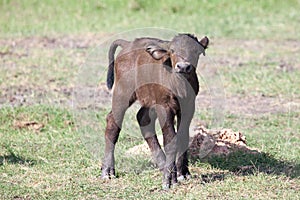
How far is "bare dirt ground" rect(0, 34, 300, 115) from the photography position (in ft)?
36.0

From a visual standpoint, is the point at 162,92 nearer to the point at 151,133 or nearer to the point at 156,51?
the point at 156,51

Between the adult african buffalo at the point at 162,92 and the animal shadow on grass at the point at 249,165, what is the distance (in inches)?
17.7

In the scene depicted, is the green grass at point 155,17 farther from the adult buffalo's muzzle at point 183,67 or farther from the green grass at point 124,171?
the adult buffalo's muzzle at point 183,67

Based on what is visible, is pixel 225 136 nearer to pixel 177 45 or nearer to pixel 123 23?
pixel 177 45

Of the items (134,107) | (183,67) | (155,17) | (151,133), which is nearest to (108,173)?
(151,133)

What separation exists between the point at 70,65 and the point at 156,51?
634 centimetres

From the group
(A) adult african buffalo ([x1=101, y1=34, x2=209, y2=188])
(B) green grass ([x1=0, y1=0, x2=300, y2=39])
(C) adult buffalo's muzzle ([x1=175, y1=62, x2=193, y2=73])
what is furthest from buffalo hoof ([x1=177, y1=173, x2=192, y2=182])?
(B) green grass ([x1=0, y1=0, x2=300, y2=39])

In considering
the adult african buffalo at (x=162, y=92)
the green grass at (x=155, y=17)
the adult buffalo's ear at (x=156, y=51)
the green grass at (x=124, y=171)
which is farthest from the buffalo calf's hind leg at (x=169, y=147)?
the green grass at (x=155, y=17)

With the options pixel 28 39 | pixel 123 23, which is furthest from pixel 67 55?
pixel 123 23

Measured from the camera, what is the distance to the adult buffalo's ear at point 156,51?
688 cm

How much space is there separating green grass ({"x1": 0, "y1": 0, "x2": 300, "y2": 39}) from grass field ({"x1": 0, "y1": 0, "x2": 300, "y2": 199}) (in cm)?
3

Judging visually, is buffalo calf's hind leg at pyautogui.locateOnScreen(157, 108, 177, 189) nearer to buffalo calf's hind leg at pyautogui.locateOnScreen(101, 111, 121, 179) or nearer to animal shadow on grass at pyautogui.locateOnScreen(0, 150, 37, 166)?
buffalo calf's hind leg at pyautogui.locateOnScreen(101, 111, 121, 179)

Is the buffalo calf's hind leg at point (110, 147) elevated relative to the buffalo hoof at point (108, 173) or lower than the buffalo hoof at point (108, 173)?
elevated

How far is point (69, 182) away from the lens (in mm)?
7180
